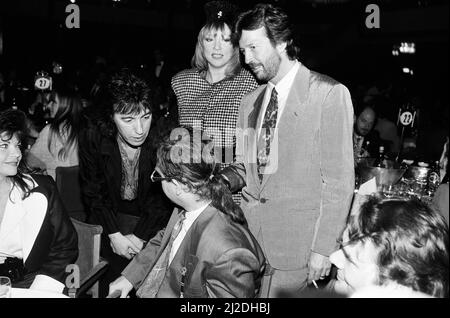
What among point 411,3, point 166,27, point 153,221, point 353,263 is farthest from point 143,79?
point 166,27

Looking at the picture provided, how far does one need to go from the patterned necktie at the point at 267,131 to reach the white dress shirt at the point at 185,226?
35cm

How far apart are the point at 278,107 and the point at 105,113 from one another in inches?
42.8

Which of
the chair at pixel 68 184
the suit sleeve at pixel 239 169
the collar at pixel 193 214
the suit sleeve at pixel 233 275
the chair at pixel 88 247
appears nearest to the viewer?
the suit sleeve at pixel 233 275

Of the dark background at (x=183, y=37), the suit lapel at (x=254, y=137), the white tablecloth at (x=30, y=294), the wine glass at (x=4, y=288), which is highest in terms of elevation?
the dark background at (x=183, y=37)

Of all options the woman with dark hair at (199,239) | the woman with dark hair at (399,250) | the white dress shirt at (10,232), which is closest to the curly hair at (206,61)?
the woman with dark hair at (199,239)

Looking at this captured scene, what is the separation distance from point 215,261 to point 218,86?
49.8 inches

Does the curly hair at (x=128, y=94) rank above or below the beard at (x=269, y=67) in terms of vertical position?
below

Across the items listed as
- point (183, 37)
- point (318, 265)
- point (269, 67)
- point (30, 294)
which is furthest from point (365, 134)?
point (183, 37)

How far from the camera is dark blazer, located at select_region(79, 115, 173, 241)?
115 inches

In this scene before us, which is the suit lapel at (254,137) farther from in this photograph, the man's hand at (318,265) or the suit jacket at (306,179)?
the man's hand at (318,265)

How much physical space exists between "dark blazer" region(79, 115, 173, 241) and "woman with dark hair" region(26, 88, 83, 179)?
4.46ft

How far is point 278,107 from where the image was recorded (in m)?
2.29

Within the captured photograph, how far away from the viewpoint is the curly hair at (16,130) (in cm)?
242

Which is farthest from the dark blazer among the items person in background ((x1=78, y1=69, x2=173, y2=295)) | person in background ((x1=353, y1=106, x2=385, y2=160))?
person in background ((x1=353, y1=106, x2=385, y2=160))
